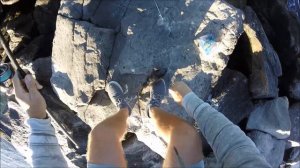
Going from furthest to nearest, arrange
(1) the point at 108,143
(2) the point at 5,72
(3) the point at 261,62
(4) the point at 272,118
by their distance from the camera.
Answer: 1. (4) the point at 272,118
2. (3) the point at 261,62
3. (2) the point at 5,72
4. (1) the point at 108,143

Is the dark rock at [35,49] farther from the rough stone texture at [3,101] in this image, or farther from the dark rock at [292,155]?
the dark rock at [292,155]

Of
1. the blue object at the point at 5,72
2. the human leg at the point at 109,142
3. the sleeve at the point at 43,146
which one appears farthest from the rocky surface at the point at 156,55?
the sleeve at the point at 43,146

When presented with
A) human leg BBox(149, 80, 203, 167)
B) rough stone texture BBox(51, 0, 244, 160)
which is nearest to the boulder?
rough stone texture BBox(51, 0, 244, 160)

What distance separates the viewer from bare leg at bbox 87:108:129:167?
348 centimetres

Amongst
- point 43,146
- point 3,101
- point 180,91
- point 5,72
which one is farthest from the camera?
point 3,101

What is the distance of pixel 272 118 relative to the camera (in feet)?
18.5

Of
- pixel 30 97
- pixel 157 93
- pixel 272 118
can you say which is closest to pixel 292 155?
pixel 272 118

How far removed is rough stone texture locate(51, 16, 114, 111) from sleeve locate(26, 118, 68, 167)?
4.69 ft

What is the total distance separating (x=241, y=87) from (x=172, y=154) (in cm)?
229

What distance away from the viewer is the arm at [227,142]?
2391mm

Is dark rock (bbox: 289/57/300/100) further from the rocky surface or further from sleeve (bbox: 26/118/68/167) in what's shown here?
sleeve (bbox: 26/118/68/167)

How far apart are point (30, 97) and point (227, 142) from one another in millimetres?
2445

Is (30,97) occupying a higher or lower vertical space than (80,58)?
lower

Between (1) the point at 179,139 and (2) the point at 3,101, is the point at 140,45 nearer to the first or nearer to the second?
(1) the point at 179,139
